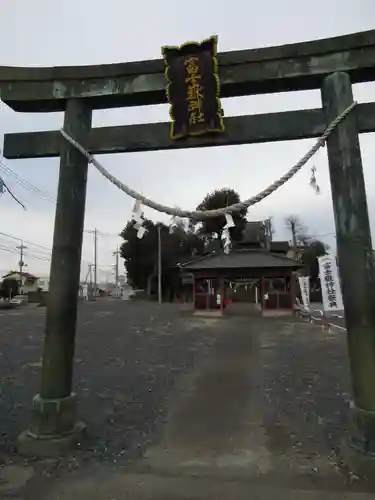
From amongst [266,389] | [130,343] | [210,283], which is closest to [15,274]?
[210,283]

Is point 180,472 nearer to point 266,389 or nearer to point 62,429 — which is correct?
point 62,429

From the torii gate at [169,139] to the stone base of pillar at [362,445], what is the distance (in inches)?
0.4

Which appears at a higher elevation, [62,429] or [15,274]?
[15,274]

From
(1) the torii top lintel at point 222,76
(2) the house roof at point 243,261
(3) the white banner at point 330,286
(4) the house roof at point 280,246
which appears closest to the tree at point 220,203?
(4) the house roof at point 280,246

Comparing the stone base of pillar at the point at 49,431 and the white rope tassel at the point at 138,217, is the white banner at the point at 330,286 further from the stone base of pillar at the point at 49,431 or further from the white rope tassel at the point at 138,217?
the stone base of pillar at the point at 49,431

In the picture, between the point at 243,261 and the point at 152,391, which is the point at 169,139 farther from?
the point at 243,261

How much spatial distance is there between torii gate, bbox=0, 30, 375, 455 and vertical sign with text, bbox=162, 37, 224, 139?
10 centimetres

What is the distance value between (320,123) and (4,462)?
176 inches

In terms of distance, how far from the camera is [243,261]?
25.8 meters

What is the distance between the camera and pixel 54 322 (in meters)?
4.17

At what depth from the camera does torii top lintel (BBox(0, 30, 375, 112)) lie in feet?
12.9

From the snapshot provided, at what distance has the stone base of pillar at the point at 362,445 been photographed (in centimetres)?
346

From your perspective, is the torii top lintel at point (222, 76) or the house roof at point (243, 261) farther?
the house roof at point (243, 261)

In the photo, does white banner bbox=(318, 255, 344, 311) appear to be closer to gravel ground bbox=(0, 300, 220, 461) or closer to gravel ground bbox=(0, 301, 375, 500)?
gravel ground bbox=(0, 301, 375, 500)
